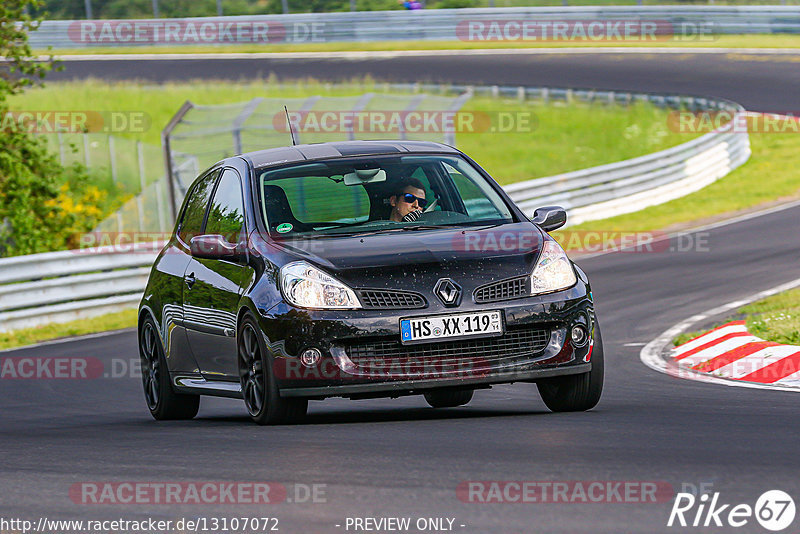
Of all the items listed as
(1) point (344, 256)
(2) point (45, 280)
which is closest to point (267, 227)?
(1) point (344, 256)

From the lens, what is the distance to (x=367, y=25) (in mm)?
46625

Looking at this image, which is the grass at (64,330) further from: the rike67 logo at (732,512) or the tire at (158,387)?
the rike67 logo at (732,512)

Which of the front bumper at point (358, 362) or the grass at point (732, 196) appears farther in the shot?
the grass at point (732, 196)

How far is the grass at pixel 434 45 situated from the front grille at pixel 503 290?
34609 mm

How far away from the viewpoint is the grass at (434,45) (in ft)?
138

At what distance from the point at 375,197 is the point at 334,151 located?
1.67 ft

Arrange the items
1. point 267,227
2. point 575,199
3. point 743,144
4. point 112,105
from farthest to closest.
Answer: point 112,105
point 743,144
point 575,199
point 267,227

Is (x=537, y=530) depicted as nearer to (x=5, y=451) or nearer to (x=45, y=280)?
(x=5, y=451)

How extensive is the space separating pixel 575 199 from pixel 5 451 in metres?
17.6

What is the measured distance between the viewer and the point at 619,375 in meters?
10.7
